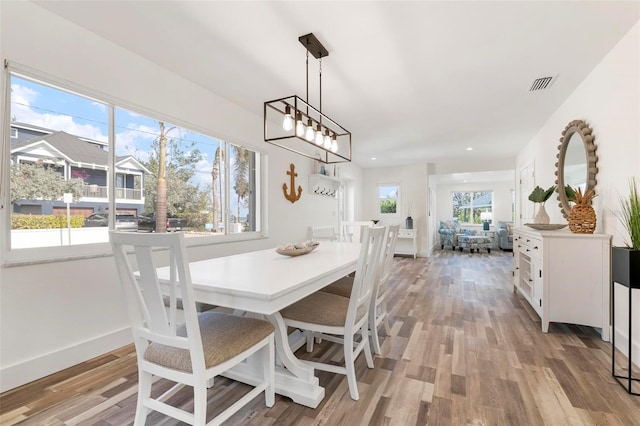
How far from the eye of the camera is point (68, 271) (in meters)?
2.04

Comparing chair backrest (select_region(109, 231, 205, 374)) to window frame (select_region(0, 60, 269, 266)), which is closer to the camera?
chair backrest (select_region(109, 231, 205, 374))

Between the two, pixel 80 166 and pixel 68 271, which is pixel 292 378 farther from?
pixel 80 166

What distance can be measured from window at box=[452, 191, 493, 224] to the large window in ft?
29.4

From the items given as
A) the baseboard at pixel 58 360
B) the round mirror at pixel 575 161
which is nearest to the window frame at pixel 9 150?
the baseboard at pixel 58 360

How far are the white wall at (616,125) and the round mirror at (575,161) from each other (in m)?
0.06

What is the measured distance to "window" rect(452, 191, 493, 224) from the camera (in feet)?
31.7

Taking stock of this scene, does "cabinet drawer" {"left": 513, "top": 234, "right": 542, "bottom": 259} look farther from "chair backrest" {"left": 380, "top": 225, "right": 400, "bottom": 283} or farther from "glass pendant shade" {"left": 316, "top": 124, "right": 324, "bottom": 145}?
"glass pendant shade" {"left": 316, "top": 124, "right": 324, "bottom": 145}

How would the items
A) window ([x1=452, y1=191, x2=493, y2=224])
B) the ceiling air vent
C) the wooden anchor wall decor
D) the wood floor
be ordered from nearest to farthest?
the wood floor, the ceiling air vent, the wooden anchor wall decor, window ([x1=452, y1=191, x2=493, y2=224])

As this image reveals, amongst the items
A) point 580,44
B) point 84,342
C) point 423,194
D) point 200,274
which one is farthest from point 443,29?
point 423,194

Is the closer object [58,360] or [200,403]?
[200,403]

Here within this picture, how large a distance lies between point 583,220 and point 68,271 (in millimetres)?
4046

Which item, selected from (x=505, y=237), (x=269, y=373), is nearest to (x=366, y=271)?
(x=269, y=373)

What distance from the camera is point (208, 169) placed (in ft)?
10.8

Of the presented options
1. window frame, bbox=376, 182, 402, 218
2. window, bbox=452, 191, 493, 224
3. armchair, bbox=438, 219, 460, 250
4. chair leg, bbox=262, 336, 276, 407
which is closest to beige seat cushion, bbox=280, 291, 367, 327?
chair leg, bbox=262, 336, 276, 407
